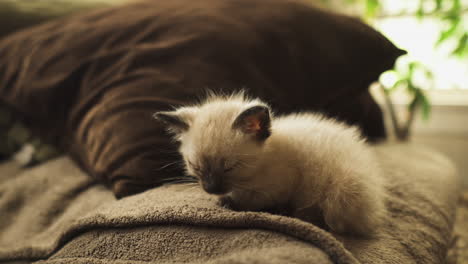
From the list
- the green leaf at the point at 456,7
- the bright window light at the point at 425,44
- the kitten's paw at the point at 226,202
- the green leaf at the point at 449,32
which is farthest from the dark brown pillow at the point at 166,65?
the bright window light at the point at 425,44

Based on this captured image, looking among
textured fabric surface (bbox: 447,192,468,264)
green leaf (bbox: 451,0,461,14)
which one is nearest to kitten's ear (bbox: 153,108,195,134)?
textured fabric surface (bbox: 447,192,468,264)

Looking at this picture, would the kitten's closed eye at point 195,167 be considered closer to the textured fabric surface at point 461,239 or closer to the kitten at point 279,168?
the kitten at point 279,168

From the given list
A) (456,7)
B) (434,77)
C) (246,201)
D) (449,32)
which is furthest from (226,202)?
(434,77)

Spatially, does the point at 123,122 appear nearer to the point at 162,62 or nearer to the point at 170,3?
the point at 162,62

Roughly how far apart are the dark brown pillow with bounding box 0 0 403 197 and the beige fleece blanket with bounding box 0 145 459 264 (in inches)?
5.7

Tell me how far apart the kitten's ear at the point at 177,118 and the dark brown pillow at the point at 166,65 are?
0.10 m

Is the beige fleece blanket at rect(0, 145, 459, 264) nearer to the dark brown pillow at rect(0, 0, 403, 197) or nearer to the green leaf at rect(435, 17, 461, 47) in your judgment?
the dark brown pillow at rect(0, 0, 403, 197)

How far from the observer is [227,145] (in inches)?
30.4

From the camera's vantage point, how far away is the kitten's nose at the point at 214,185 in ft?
2.52

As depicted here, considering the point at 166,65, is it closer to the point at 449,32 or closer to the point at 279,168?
the point at 279,168

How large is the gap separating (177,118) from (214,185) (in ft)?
0.64

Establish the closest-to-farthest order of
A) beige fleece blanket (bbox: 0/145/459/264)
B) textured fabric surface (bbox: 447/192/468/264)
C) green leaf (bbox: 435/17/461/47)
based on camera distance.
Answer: beige fleece blanket (bbox: 0/145/459/264)
textured fabric surface (bbox: 447/192/468/264)
green leaf (bbox: 435/17/461/47)

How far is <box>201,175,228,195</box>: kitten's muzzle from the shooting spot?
770 mm

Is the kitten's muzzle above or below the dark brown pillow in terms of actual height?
below
